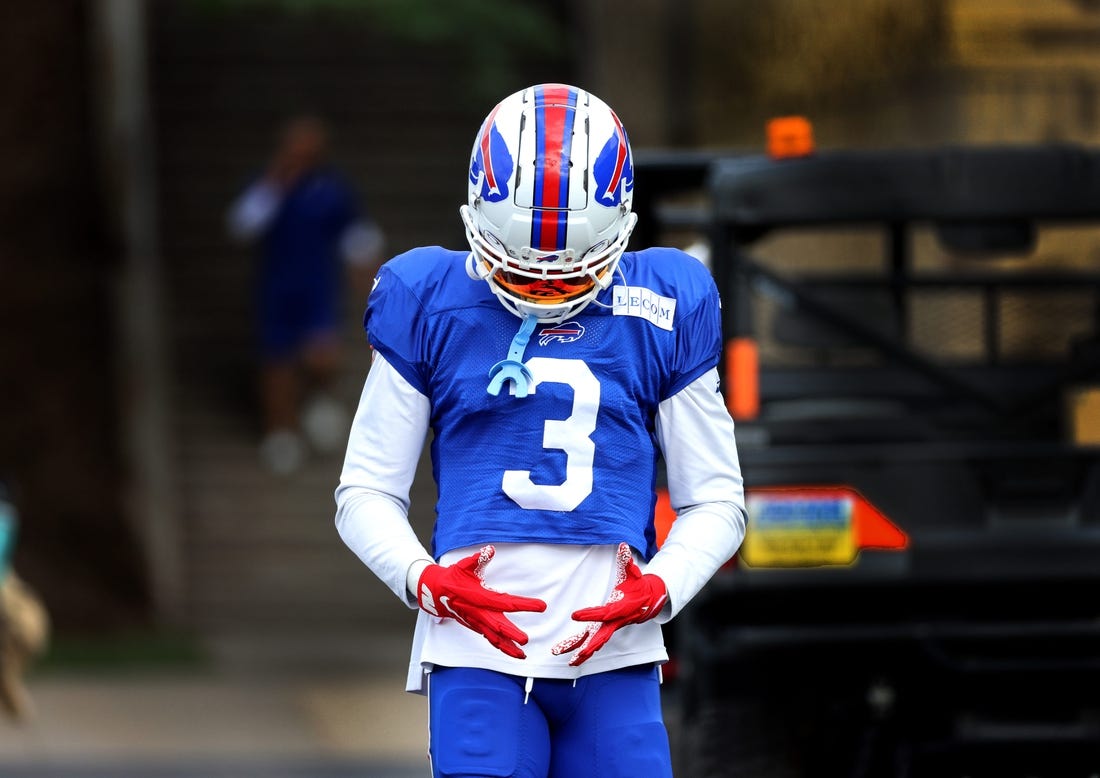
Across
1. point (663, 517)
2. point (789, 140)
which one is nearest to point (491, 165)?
point (663, 517)

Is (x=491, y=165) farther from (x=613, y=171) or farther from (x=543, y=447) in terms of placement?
(x=543, y=447)

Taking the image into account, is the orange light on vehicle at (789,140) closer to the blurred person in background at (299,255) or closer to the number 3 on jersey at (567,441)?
the number 3 on jersey at (567,441)

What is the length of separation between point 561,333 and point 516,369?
100 mm

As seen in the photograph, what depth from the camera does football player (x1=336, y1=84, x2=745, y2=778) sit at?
10.6 feet

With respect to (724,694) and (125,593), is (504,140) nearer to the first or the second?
(724,694)

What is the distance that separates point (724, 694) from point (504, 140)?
2587 millimetres

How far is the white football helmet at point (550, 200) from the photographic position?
3.21m

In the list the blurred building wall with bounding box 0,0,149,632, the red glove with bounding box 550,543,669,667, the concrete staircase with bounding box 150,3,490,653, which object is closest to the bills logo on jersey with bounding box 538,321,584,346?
the red glove with bounding box 550,543,669,667

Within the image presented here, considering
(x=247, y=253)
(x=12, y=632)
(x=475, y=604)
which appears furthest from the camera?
(x=247, y=253)

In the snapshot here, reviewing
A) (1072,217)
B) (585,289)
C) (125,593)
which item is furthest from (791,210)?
(125,593)

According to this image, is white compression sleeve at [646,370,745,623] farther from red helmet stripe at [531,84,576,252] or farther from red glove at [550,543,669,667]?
red helmet stripe at [531,84,576,252]

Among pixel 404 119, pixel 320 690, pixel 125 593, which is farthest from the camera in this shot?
pixel 404 119

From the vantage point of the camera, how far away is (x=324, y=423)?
13836 millimetres

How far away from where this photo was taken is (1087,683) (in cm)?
549
